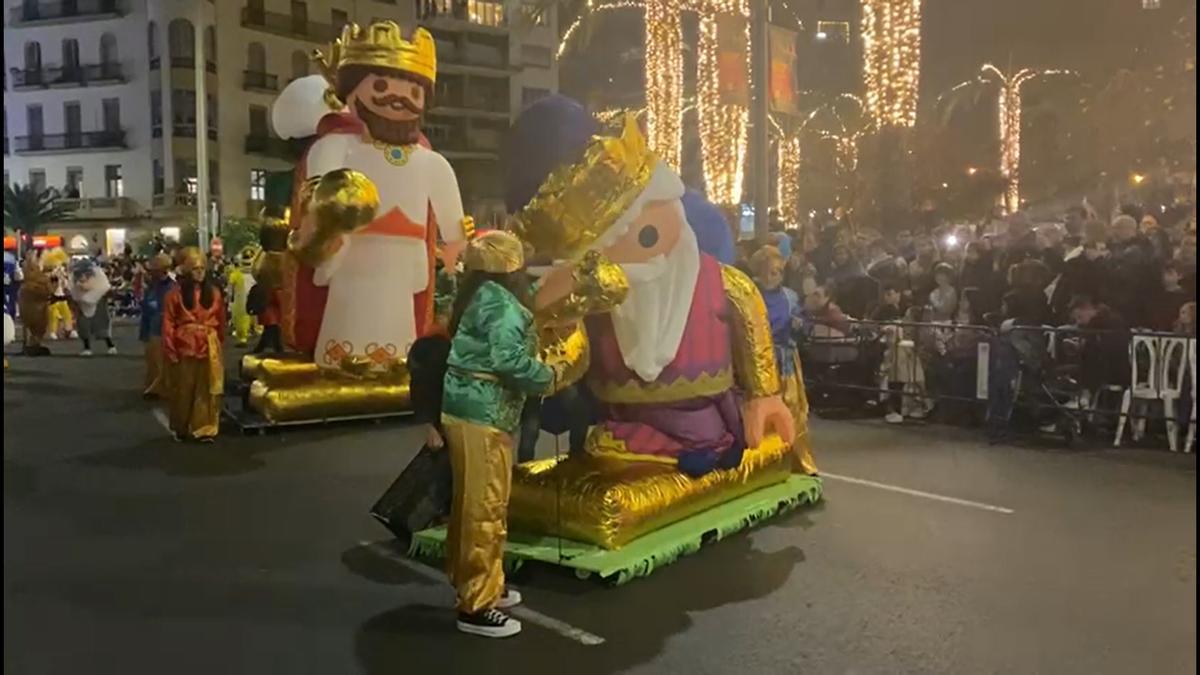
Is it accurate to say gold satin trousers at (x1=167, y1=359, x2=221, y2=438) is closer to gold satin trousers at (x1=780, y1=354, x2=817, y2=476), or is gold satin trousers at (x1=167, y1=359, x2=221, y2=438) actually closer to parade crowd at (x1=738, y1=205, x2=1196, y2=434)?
parade crowd at (x1=738, y1=205, x2=1196, y2=434)

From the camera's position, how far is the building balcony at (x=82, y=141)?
2963 cm

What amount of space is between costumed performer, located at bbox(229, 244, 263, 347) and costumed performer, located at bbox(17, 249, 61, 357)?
2512mm

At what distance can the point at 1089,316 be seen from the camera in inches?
301

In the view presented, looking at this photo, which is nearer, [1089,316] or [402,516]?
[402,516]

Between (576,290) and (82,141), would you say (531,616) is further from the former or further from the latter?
(82,141)

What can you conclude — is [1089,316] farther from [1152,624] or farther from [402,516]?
[402,516]

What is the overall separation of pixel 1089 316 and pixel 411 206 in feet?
16.4

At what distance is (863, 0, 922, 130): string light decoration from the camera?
984cm

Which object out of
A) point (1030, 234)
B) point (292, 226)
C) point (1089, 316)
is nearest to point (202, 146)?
point (292, 226)

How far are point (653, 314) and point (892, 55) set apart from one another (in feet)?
17.5

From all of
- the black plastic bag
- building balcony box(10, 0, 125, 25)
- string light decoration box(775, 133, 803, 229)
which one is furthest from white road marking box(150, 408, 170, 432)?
building balcony box(10, 0, 125, 25)

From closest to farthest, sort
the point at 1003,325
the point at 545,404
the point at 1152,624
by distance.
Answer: the point at 1152,624 → the point at 545,404 → the point at 1003,325

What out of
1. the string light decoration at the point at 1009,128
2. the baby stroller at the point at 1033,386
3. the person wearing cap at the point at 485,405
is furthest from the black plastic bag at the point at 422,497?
the string light decoration at the point at 1009,128

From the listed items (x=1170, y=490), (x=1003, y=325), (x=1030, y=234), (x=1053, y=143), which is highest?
(x=1053, y=143)
